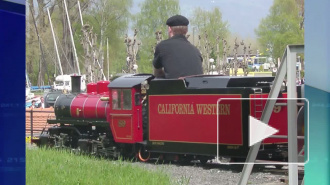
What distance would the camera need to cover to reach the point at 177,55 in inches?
324

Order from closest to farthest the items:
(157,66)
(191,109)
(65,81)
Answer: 1. (191,109)
2. (157,66)
3. (65,81)

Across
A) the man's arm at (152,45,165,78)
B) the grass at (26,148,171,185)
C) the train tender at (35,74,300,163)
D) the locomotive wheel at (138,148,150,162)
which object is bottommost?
the locomotive wheel at (138,148,150,162)

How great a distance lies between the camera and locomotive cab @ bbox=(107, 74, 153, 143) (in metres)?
9.22

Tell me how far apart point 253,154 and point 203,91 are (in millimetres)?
4091

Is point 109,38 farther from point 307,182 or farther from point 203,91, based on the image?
point 307,182

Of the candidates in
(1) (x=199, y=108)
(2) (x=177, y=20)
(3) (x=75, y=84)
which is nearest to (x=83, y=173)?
(1) (x=199, y=108)

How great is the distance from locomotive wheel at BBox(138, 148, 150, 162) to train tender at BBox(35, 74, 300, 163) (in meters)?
0.02

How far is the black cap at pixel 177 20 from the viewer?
782 centimetres

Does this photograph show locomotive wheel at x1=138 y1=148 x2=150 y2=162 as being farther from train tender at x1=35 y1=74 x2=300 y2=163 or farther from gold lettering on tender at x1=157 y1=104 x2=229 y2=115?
gold lettering on tender at x1=157 y1=104 x2=229 y2=115

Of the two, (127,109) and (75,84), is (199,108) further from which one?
(75,84)

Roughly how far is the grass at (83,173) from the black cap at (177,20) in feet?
7.14

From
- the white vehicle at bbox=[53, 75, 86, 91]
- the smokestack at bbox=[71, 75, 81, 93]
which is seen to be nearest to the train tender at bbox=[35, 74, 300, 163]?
the smokestack at bbox=[71, 75, 81, 93]

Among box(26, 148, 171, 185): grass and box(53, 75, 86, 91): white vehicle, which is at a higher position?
box(53, 75, 86, 91): white vehicle

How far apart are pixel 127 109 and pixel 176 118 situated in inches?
62.1
